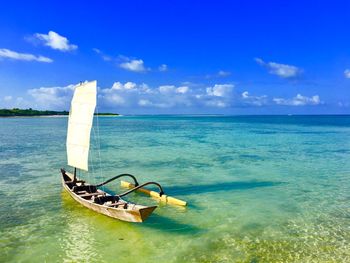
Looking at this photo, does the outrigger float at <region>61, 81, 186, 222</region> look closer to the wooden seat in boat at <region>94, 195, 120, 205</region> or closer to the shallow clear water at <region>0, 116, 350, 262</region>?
the wooden seat in boat at <region>94, 195, 120, 205</region>

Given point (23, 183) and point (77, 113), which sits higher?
point (77, 113)

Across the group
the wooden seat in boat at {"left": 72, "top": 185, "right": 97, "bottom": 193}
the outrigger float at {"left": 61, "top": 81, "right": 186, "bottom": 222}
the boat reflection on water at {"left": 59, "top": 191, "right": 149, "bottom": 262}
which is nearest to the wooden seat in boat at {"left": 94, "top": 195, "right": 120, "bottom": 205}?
the outrigger float at {"left": 61, "top": 81, "right": 186, "bottom": 222}

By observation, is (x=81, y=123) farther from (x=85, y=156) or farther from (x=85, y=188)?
(x=85, y=188)

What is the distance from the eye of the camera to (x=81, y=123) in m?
14.6

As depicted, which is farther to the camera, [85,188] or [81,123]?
[85,188]

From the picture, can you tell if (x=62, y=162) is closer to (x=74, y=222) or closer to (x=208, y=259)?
(x=74, y=222)

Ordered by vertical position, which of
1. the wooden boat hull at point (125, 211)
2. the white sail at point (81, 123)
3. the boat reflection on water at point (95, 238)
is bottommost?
the boat reflection on water at point (95, 238)

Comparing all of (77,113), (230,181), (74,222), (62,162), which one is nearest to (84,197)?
(74,222)

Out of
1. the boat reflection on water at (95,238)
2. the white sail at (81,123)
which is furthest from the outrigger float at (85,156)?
the boat reflection on water at (95,238)

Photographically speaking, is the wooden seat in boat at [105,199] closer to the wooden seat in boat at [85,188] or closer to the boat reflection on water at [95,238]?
the boat reflection on water at [95,238]

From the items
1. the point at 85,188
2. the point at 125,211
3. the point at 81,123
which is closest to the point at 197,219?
the point at 125,211

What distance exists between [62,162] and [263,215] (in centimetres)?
1744

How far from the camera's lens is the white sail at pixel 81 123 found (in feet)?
46.3

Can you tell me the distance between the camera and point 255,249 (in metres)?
9.75
